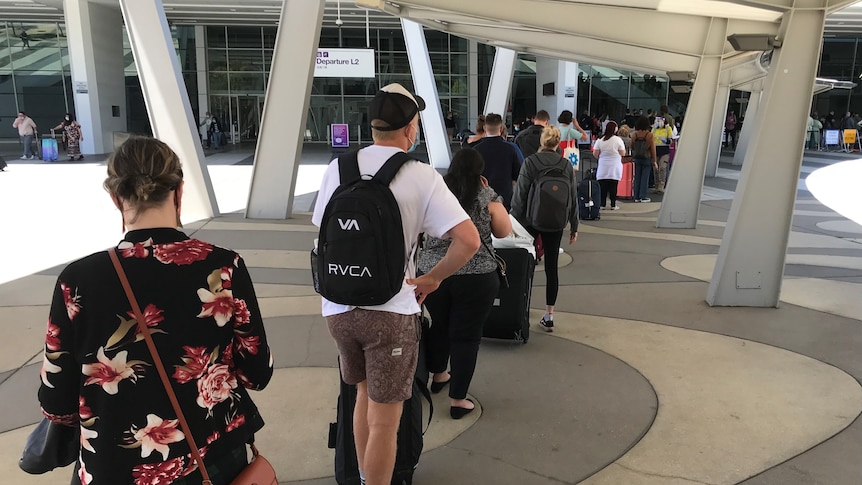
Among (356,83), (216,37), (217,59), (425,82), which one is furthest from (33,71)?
(425,82)

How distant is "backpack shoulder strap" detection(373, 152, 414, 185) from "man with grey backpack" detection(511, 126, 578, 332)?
294cm

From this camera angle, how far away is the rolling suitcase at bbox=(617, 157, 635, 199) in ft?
47.5

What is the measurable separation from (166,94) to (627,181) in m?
9.94

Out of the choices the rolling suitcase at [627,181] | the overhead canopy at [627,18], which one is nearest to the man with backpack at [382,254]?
the overhead canopy at [627,18]

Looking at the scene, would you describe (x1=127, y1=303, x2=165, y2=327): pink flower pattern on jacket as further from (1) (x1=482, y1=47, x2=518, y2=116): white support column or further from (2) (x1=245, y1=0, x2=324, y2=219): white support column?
(1) (x1=482, y1=47, x2=518, y2=116): white support column

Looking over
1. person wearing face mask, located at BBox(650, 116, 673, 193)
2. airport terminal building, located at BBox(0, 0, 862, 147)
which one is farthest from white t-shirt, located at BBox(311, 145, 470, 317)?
airport terminal building, located at BBox(0, 0, 862, 147)

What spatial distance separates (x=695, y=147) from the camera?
10.8 metres

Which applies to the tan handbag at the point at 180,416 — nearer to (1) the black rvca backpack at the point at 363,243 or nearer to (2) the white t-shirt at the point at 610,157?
(1) the black rvca backpack at the point at 363,243

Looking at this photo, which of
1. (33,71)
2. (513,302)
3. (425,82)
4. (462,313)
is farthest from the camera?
(33,71)

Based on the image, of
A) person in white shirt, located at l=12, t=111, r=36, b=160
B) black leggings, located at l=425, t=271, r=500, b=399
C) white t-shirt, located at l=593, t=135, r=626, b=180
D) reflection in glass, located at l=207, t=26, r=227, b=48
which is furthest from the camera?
reflection in glass, located at l=207, t=26, r=227, b=48

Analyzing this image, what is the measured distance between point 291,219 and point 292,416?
775 centimetres

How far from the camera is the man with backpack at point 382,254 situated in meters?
2.43

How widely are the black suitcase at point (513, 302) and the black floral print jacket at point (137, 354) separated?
3360mm

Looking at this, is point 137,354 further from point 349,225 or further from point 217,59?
point 217,59
